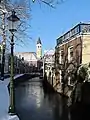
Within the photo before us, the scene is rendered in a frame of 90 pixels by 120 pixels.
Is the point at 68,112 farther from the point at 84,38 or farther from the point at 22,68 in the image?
the point at 22,68

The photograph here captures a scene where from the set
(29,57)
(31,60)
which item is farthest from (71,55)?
(29,57)

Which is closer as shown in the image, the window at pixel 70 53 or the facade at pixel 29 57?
the window at pixel 70 53

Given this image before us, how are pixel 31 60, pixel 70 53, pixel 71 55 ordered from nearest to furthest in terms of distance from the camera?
pixel 71 55, pixel 70 53, pixel 31 60

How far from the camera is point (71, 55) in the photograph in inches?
1112

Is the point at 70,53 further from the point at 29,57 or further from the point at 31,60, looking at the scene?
the point at 29,57

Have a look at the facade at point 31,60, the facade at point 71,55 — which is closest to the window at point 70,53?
the facade at point 71,55

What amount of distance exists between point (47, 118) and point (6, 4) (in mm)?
6779

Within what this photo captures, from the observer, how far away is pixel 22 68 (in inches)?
4011

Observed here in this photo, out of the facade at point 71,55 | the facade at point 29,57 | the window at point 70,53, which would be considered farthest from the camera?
the facade at point 29,57

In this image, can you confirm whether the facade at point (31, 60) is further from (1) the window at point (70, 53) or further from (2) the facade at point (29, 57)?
(1) the window at point (70, 53)


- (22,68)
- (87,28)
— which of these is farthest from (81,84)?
(22,68)

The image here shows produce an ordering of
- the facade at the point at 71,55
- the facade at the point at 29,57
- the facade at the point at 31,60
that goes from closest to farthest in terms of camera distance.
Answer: the facade at the point at 71,55, the facade at the point at 31,60, the facade at the point at 29,57

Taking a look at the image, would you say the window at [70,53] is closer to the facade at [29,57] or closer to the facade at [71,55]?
the facade at [71,55]

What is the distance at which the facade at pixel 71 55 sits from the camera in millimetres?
24641
